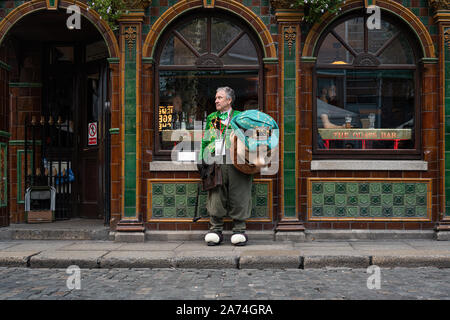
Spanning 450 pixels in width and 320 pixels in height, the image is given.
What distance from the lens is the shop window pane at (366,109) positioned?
325 inches

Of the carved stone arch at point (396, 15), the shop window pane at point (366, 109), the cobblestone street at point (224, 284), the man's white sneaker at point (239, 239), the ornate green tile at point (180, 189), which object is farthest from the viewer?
the shop window pane at point (366, 109)

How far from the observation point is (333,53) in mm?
8266

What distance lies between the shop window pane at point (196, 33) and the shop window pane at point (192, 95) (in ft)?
1.35

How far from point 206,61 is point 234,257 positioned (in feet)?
10.7

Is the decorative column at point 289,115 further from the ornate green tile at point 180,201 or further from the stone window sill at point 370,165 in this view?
the ornate green tile at point 180,201

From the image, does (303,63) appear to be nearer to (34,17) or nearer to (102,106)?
(102,106)

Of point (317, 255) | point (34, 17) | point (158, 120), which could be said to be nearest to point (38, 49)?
point (34, 17)

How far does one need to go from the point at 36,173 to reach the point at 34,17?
8.96 ft

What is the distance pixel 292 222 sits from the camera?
792 centimetres

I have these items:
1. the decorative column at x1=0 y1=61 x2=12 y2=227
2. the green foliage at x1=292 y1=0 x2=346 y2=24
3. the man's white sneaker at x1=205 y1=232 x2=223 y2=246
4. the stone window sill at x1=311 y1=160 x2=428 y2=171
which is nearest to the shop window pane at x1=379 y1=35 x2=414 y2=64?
the green foliage at x1=292 y1=0 x2=346 y2=24

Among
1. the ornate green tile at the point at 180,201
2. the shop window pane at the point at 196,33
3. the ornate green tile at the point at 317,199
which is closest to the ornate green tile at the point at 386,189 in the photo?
the ornate green tile at the point at 317,199

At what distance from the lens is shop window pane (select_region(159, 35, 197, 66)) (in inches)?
328

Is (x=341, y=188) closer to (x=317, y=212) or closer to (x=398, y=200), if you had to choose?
(x=317, y=212)

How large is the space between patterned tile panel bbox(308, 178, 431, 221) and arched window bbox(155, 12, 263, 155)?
1705 millimetres
